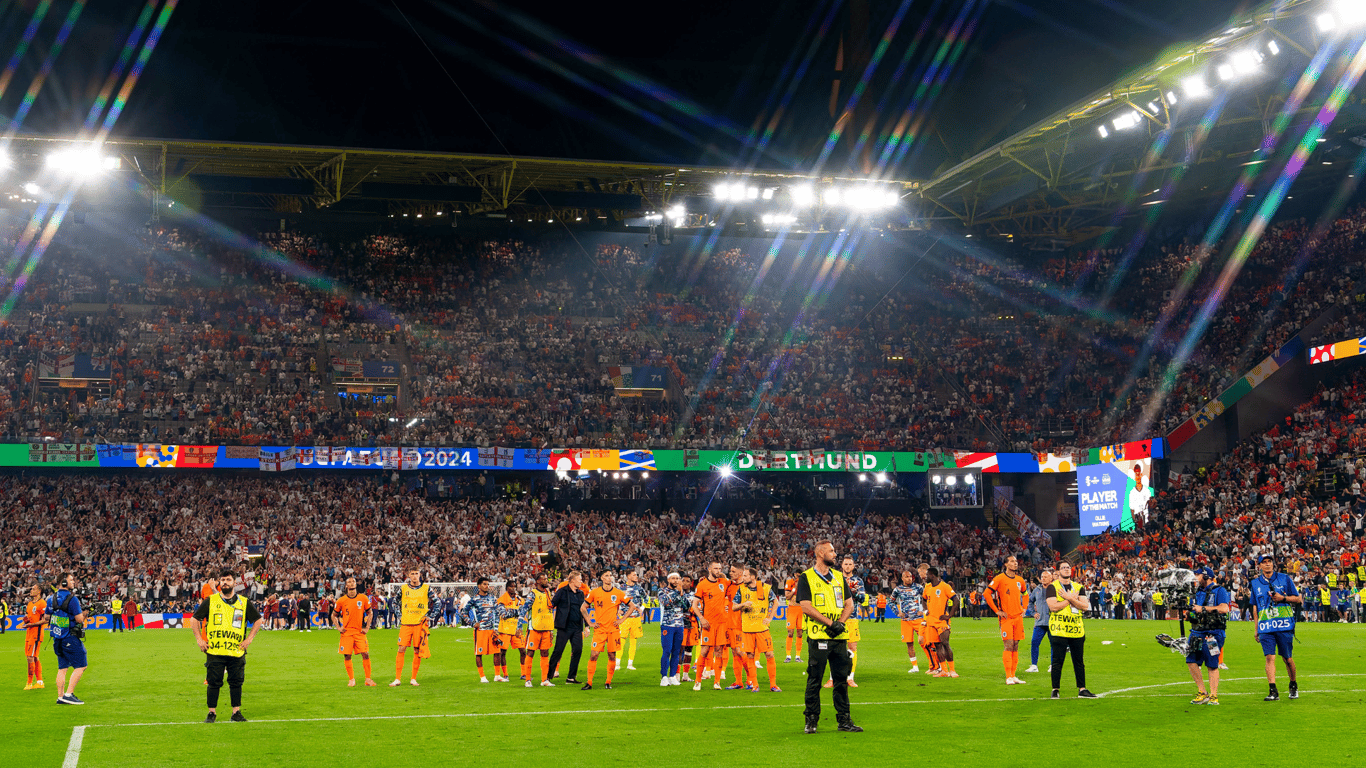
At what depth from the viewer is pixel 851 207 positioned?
137 feet

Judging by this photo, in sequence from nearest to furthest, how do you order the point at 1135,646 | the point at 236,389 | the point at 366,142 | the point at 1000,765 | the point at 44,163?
the point at 1000,765
the point at 1135,646
the point at 366,142
the point at 44,163
the point at 236,389

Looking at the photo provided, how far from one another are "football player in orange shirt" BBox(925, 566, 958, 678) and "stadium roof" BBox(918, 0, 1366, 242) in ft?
54.5

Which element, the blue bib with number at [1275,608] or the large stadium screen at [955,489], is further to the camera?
the large stadium screen at [955,489]

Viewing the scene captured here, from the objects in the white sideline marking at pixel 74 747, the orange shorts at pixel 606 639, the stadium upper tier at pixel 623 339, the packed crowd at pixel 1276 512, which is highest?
the stadium upper tier at pixel 623 339

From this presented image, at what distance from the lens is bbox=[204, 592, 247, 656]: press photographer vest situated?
1289cm

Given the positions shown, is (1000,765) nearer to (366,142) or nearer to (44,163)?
(366,142)

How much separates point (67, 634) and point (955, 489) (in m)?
37.4

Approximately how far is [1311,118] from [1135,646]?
19027 mm

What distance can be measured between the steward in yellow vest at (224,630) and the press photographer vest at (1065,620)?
10.4 m

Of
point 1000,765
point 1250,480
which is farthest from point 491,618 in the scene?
point 1250,480

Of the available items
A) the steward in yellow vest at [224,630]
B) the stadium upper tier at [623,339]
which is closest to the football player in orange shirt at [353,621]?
the steward in yellow vest at [224,630]

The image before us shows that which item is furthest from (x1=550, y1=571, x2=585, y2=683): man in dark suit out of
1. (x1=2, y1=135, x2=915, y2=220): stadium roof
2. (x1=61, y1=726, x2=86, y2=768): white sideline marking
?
(x1=2, y1=135, x2=915, y2=220): stadium roof

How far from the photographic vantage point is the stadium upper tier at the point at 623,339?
44.6 meters

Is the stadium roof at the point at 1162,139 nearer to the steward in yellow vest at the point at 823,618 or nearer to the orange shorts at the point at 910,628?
the orange shorts at the point at 910,628
